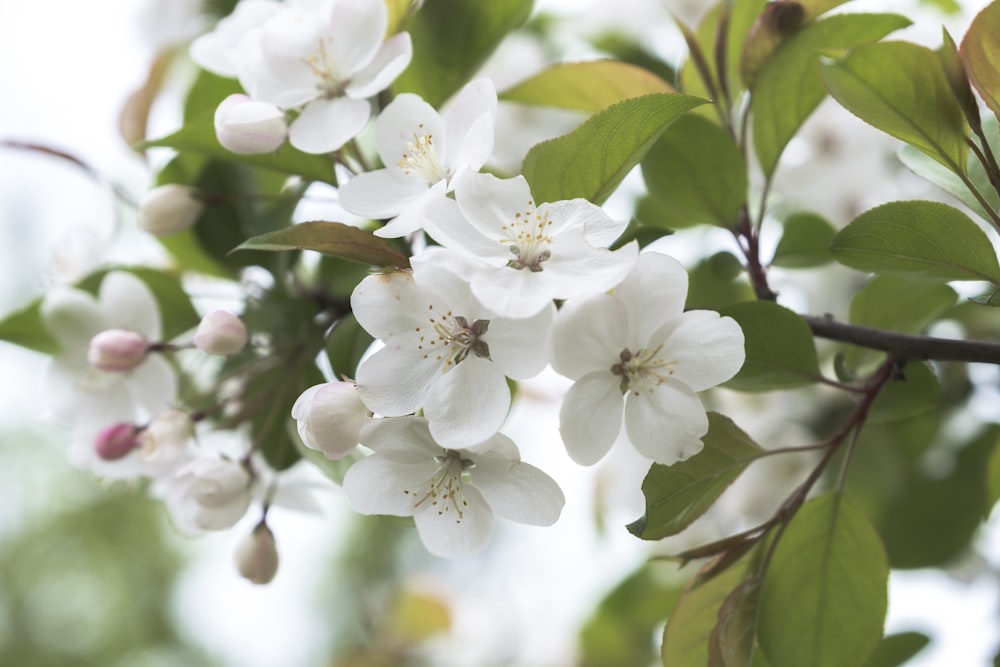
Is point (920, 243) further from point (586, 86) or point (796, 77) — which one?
point (586, 86)

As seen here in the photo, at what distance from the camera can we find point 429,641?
196 centimetres

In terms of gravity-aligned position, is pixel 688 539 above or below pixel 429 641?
above

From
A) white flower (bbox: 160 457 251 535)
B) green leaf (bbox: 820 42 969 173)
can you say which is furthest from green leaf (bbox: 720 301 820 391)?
white flower (bbox: 160 457 251 535)

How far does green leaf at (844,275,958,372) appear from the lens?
62cm

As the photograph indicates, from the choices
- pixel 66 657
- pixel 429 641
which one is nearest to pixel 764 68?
pixel 429 641

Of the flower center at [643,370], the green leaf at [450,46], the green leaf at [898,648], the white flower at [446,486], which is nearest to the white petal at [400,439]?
the white flower at [446,486]

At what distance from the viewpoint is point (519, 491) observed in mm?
504

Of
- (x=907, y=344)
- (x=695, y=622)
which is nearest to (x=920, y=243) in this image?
(x=907, y=344)

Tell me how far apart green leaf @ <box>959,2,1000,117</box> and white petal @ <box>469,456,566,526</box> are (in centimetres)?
30

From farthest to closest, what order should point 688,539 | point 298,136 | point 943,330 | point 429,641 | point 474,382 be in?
1. point 429,641
2. point 688,539
3. point 943,330
4. point 298,136
5. point 474,382

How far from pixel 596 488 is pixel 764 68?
2.52 ft

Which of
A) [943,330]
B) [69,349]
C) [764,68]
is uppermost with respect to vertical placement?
[764,68]

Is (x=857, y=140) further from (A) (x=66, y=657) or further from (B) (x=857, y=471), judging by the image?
(A) (x=66, y=657)

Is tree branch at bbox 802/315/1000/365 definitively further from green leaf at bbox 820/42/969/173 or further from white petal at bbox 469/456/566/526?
white petal at bbox 469/456/566/526
